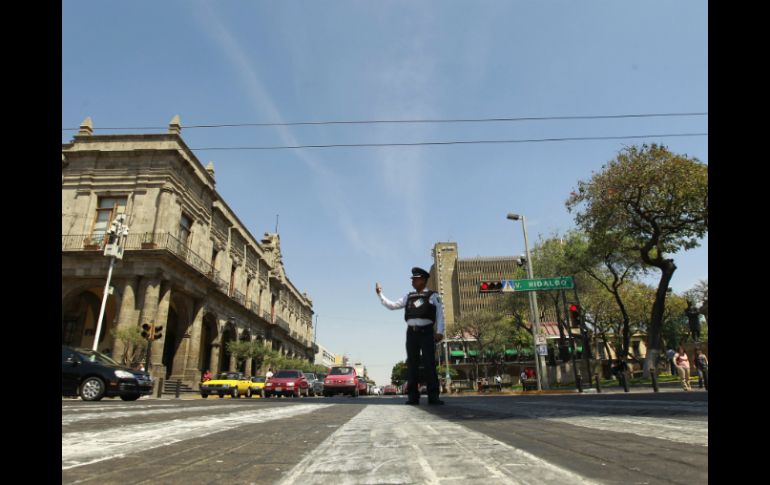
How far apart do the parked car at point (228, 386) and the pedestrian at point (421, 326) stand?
1961 centimetres

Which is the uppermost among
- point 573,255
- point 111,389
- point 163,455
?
point 573,255

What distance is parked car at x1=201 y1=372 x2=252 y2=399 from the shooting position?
2261 cm

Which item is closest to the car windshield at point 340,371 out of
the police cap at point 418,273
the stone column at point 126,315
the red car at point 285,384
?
the red car at point 285,384

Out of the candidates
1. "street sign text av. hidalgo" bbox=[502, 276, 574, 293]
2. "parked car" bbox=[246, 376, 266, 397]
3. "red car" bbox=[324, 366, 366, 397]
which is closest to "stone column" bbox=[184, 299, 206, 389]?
"parked car" bbox=[246, 376, 266, 397]

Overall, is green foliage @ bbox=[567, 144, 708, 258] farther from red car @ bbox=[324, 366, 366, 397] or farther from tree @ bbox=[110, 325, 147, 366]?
tree @ bbox=[110, 325, 147, 366]

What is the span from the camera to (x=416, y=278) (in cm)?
626

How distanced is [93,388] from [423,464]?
13615 millimetres

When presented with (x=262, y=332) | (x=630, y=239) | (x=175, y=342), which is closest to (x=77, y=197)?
(x=175, y=342)

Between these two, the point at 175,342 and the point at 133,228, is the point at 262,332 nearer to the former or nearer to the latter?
the point at 175,342

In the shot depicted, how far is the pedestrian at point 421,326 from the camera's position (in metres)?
6.02

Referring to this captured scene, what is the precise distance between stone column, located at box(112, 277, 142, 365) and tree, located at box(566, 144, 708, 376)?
24487 mm
